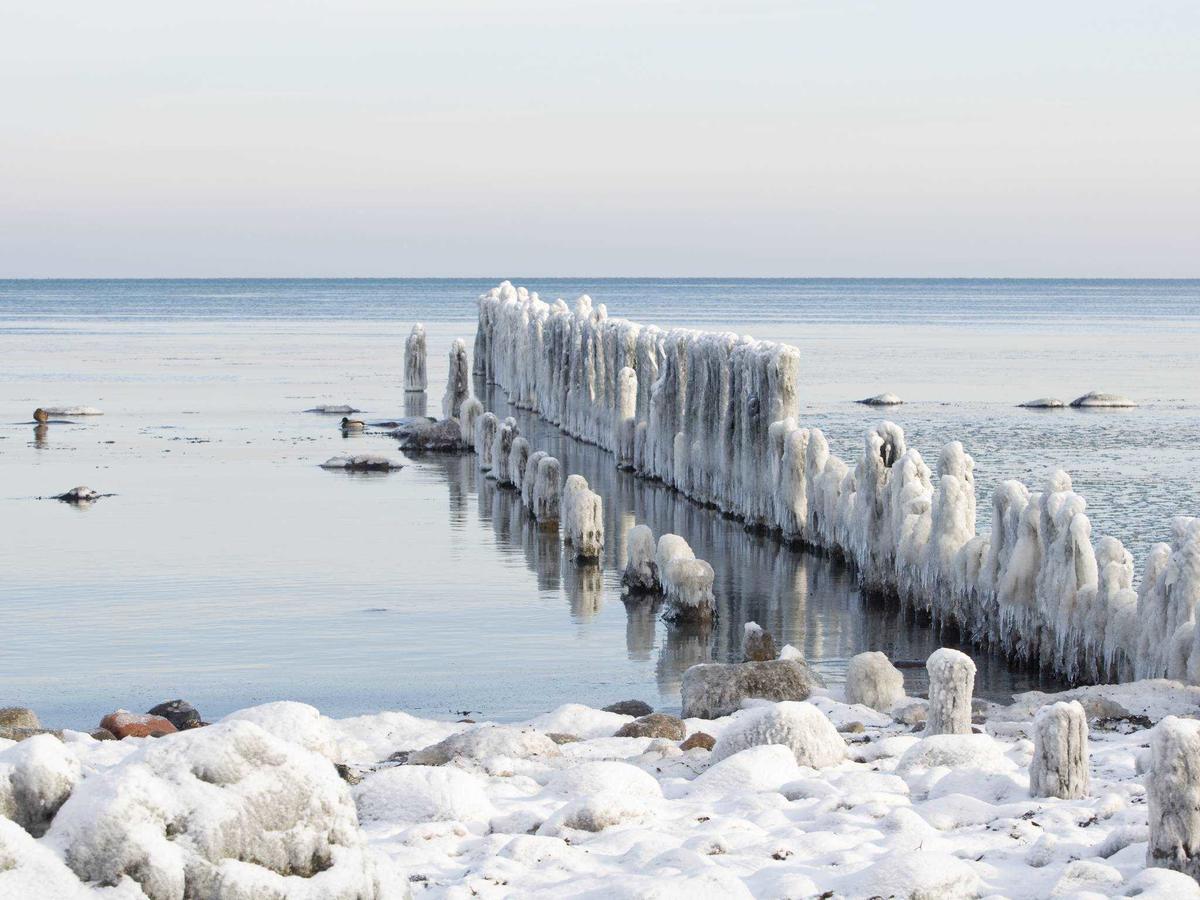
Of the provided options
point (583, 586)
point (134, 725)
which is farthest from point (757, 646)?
point (134, 725)

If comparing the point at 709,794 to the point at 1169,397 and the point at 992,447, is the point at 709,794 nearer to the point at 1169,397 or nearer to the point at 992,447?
the point at 992,447

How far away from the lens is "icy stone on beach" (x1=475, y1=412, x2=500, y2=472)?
26.5 metres

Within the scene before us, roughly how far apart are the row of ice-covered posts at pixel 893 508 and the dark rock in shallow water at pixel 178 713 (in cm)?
637

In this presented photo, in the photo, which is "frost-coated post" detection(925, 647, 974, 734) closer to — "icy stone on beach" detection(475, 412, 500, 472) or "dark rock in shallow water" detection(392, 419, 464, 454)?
"icy stone on beach" detection(475, 412, 500, 472)

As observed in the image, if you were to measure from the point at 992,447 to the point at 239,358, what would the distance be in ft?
102

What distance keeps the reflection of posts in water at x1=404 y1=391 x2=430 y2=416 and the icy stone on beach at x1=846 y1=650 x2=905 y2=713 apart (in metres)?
25.3

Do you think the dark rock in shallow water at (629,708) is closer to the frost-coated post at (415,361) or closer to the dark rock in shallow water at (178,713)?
the dark rock in shallow water at (178,713)

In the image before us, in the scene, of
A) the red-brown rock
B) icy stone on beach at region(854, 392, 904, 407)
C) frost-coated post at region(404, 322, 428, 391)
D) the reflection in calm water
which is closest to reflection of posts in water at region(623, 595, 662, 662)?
the reflection in calm water

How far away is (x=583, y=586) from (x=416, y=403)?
21.7 meters

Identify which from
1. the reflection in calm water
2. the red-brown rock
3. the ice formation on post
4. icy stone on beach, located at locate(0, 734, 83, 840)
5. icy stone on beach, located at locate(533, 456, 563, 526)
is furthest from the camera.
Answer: icy stone on beach, located at locate(533, 456, 563, 526)

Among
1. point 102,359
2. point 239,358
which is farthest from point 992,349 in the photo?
point 102,359

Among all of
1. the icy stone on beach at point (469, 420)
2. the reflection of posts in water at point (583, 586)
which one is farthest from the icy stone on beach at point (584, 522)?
the icy stone on beach at point (469, 420)

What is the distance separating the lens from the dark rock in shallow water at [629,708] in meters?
11.9

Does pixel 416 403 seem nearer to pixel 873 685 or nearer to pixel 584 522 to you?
pixel 584 522
